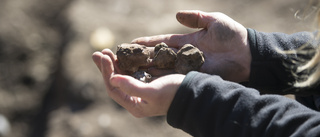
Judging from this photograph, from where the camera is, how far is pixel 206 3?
158 inches

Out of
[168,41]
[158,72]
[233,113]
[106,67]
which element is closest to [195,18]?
[168,41]

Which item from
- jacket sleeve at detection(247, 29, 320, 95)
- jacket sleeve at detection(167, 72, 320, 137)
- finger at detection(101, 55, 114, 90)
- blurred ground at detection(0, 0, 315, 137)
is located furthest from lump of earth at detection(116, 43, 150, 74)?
blurred ground at detection(0, 0, 315, 137)

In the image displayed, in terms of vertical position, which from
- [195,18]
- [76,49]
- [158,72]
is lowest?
[76,49]

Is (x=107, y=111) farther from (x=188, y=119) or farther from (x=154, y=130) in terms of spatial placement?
(x=188, y=119)

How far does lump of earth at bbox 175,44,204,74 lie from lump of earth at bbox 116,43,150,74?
0.22 meters

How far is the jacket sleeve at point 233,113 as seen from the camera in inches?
54.1

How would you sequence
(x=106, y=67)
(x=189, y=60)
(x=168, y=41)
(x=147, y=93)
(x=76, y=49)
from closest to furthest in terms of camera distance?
(x=147, y=93), (x=106, y=67), (x=189, y=60), (x=168, y=41), (x=76, y=49)

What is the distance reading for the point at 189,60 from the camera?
6.34ft

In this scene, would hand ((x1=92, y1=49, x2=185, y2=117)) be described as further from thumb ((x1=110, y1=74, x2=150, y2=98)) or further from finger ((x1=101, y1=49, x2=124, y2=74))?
finger ((x1=101, y1=49, x2=124, y2=74))

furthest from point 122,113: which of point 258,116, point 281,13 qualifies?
point 281,13

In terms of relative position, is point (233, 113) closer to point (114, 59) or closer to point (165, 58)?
point (165, 58)

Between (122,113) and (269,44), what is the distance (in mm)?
1639

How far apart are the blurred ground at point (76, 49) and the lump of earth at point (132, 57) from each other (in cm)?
107

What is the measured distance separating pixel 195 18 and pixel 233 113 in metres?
0.86
